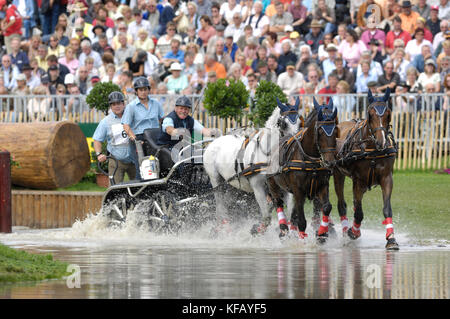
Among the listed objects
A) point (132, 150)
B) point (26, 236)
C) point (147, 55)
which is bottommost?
point (26, 236)

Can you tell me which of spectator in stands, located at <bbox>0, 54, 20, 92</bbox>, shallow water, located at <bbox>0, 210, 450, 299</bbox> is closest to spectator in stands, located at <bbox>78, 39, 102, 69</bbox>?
spectator in stands, located at <bbox>0, 54, 20, 92</bbox>

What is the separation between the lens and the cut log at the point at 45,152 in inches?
763

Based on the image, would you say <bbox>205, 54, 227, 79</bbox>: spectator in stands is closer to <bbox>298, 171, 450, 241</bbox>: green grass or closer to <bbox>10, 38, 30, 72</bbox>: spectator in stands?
<bbox>298, 171, 450, 241</bbox>: green grass

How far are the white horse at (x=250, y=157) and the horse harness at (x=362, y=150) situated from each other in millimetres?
688

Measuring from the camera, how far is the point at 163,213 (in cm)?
1557

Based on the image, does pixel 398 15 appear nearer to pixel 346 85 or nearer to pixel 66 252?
pixel 346 85

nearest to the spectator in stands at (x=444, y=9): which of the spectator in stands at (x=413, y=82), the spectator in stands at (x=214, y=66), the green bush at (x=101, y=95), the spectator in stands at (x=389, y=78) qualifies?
the spectator in stands at (x=413, y=82)

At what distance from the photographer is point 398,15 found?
2305cm

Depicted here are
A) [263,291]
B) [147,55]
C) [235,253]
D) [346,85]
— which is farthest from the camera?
[147,55]

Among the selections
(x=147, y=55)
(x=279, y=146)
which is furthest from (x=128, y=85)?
(x=279, y=146)

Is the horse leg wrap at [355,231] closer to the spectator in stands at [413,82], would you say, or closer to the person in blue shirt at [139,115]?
the person in blue shirt at [139,115]
